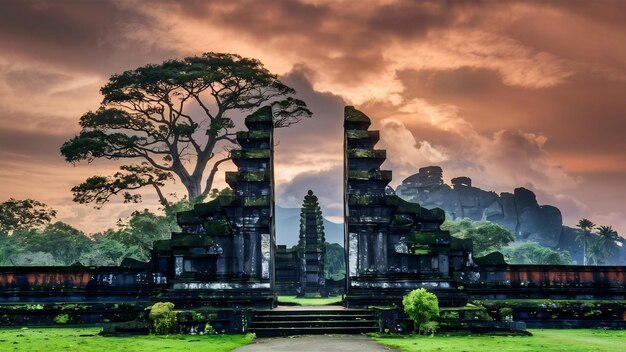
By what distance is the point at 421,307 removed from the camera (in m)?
19.4

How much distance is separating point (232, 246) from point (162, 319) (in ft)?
16.7

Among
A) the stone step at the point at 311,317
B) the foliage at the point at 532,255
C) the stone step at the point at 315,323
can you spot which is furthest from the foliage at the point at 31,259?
the foliage at the point at 532,255

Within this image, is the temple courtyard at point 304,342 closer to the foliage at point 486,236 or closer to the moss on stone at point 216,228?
the moss on stone at point 216,228

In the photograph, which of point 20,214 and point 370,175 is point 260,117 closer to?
point 370,175

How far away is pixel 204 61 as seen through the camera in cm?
5569

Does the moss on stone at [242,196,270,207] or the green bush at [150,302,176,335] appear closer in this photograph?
the green bush at [150,302,176,335]

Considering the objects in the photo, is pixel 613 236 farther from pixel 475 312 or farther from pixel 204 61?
pixel 475 312

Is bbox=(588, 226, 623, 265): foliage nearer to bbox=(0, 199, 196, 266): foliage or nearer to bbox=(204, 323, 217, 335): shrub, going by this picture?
bbox=(0, 199, 196, 266): foliage

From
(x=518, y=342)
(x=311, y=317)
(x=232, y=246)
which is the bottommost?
(x=518, y=342)

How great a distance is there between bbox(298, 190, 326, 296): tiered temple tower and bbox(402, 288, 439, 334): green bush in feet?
83.0

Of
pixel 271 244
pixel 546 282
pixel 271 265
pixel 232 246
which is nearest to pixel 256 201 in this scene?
pixel 271 244

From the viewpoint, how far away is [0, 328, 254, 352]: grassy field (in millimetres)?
15805

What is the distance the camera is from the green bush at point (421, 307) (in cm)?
1927

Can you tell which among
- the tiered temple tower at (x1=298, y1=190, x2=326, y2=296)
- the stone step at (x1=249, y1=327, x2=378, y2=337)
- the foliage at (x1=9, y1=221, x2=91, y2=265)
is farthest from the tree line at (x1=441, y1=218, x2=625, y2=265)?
the stone step at (x1=249, y1=327, x2=378, y2=337)
